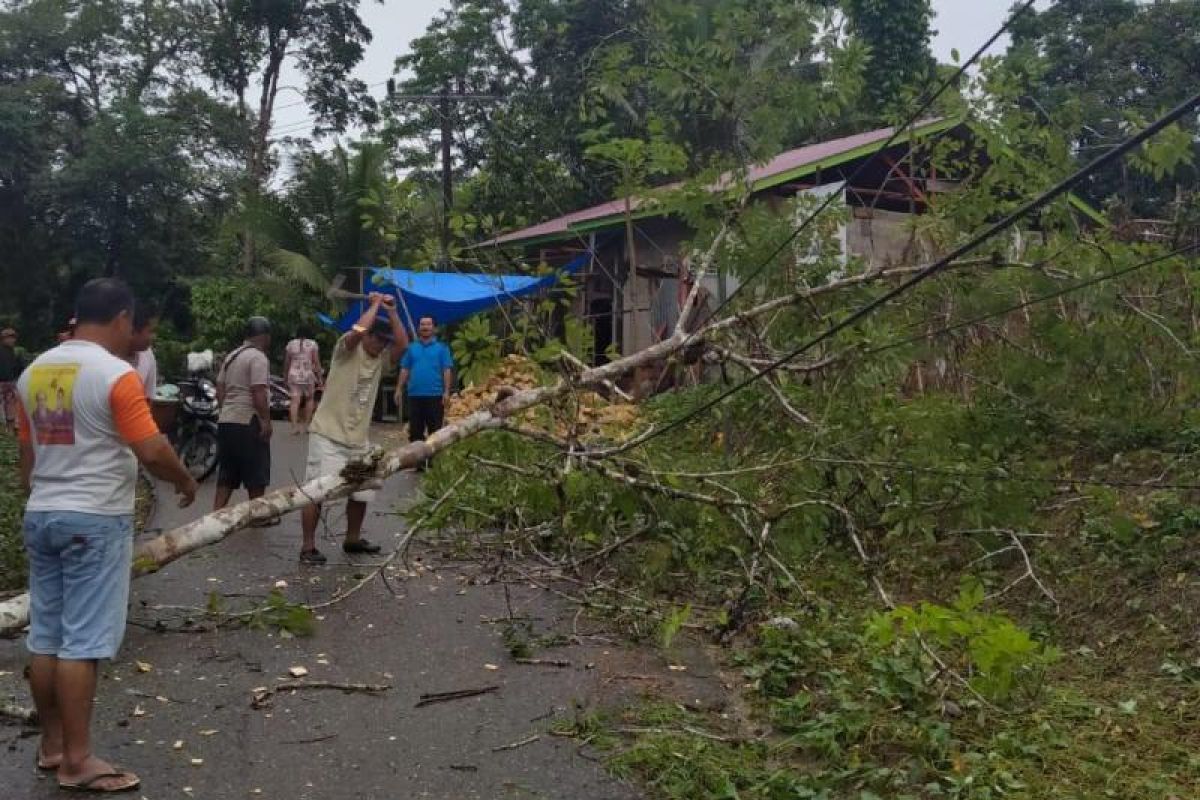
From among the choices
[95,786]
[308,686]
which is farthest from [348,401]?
[95,786]

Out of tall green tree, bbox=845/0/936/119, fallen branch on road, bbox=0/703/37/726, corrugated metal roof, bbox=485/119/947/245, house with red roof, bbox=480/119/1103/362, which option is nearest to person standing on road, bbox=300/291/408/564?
fallen branch on road, bbox=0/703/37/726

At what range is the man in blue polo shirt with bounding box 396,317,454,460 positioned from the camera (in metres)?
11.5

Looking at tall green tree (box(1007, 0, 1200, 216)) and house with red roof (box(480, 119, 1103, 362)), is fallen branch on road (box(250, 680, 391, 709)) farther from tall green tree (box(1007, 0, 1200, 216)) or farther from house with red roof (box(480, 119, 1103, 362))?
tall green tree (box(1007, 0, 1200, 216))

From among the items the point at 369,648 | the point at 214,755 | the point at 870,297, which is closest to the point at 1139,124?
the point at 870,297

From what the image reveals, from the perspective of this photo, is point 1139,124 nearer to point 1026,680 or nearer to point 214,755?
point 1026,680

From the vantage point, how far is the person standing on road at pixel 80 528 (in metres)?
3.89

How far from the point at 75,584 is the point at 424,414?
7.77 m

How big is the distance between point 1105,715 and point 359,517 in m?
4.70

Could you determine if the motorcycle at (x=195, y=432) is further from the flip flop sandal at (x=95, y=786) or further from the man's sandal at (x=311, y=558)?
the flip flop sandal at (x=95, y=786)

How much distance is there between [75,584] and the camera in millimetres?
3920

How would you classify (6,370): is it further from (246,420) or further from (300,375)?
(246,420)

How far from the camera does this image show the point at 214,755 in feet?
14.4

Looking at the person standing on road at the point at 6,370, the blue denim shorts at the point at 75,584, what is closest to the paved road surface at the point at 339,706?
the blue denim shorts at the point at 75,584

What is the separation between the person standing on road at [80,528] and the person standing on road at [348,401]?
3177 millimetres
